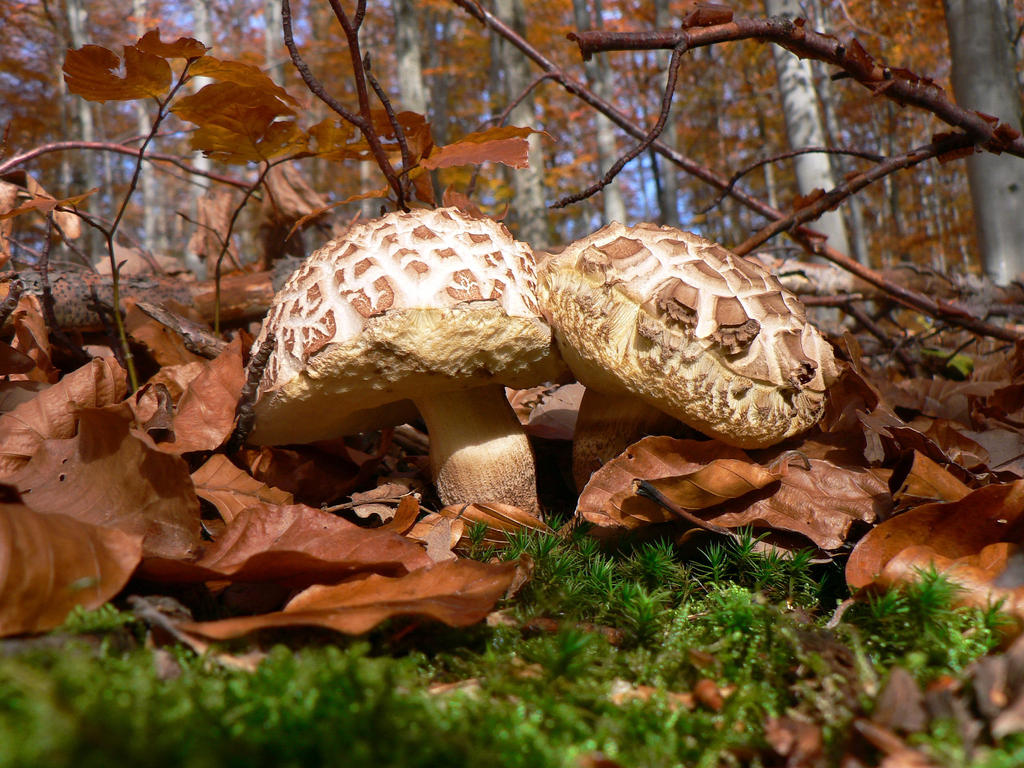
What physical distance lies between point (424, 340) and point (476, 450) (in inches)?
22.6

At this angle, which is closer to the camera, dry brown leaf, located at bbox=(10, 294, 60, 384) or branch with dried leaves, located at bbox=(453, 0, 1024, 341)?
dry brown leaf, located at bbox=(10, 294, 60, 384)

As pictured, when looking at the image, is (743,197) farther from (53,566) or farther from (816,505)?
(53,566)

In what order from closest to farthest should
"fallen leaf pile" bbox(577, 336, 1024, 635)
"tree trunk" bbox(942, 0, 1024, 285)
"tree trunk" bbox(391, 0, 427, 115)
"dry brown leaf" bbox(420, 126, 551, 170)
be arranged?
"fallen leaf pile" bbox(577, 336, 1024, 635) < "dry brown leaf" bbox(420, 126, 551, 170) < "tree trunk" bbox(942, 0, 1024, 285) < "tree trunk" bbox(391, 0, 427, 115)

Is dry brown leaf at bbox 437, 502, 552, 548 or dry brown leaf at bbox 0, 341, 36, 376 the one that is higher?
dry brown leaf at bbox 0, 341, 36, 376

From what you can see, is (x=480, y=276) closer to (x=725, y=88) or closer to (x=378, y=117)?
(x=378, y=117)

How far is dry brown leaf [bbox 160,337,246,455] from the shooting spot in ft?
6.55

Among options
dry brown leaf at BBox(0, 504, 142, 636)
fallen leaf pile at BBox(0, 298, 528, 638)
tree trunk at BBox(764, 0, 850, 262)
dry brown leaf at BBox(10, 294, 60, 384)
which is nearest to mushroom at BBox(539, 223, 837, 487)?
fallen leaf pile at BBox(0, 298, 528, 638)

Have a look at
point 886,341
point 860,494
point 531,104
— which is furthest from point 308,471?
point 531,104

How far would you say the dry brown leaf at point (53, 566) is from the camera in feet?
3.48

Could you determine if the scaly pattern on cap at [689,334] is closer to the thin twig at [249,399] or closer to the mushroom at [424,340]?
the mushroom at [424,340]

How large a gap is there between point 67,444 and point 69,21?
60.4 feet

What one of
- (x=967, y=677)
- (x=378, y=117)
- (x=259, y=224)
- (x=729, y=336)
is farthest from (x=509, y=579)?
(x=259, y=224)

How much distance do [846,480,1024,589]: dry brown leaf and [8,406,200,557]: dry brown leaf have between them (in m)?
1.52

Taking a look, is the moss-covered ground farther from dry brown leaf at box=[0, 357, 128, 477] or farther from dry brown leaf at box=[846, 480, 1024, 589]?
dry brown leaf at box=[0, 357, 128, 477]
